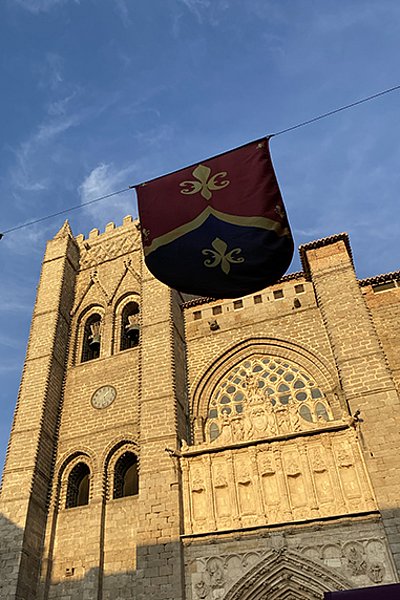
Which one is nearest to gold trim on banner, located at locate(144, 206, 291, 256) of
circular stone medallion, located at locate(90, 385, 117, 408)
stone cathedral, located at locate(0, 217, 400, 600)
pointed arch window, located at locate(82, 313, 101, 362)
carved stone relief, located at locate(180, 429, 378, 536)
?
stone cathedral, located at locate(0, 217, 400, 600)

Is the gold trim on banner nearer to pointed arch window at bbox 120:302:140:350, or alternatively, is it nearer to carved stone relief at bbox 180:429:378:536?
carved stone relief at bbox 180:429:378:536

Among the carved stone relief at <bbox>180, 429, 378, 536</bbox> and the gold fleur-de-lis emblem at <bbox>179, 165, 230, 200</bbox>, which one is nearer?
the gold fleur-de-lis emblem at <bbox>179, 165, 230, 200</bbox>

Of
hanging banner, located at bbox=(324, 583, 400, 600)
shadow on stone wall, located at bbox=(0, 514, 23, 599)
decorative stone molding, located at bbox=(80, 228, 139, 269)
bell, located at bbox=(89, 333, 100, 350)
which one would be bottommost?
hanging banner, located at bbox=(324, 583, 400, 600)

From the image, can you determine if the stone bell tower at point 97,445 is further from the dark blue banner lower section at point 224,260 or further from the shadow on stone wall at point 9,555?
the dark blue banner lower section at point 224,260

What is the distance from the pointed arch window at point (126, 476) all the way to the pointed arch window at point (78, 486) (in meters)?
0.87

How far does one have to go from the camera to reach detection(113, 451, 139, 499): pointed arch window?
1224 cm

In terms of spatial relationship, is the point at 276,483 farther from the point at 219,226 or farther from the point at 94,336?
the point at 94,336

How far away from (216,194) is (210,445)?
547cm

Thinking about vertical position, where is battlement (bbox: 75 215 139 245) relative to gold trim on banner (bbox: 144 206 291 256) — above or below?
above

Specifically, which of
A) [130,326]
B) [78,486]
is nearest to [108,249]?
[130,326]

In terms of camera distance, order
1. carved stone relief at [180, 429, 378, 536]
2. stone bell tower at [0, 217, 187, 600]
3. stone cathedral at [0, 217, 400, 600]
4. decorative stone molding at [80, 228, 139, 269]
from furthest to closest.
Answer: decorative stone molding at [80, 228, 139, 269] < stone bell tower at [0, 217, 187, 600] < carved stone relief at [180, 429, 378, 536] < stone cathedral at [0, 217, 400, 600]

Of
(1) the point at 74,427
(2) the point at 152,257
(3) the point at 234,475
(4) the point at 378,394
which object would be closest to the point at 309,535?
(3) the point at 234,475

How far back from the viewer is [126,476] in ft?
41.2

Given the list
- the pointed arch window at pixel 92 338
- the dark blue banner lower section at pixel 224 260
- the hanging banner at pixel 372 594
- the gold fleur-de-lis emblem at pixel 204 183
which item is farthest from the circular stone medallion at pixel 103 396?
the hanging banner at pixel 372 594
